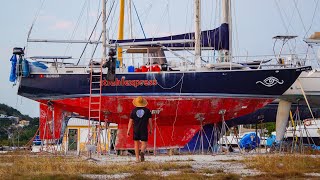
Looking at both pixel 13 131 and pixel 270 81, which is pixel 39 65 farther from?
pixel 13 131

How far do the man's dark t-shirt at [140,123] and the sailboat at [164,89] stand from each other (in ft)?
34.6

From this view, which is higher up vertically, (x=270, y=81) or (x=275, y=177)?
(x=270, y=81)

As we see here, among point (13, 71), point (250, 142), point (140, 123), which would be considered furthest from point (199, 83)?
point (140, 123)

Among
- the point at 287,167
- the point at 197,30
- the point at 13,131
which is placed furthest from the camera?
the point at 13,131

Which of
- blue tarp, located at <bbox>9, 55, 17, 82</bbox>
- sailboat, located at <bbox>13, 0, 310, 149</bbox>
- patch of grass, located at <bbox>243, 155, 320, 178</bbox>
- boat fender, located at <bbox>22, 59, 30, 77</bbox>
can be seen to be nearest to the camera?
patch of grass, located at <bbox>243, 155, 320, 178</bbox>

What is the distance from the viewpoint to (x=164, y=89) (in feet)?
89.6

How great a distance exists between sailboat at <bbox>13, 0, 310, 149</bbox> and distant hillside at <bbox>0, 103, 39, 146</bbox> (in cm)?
670

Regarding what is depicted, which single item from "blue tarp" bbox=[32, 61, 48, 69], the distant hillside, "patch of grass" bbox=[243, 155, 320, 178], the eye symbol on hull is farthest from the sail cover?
"patch of grass" bbox=[243, 155, 320, 178]

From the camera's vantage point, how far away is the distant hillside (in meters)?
47.0

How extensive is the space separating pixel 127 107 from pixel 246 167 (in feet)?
48.7

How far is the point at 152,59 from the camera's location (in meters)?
29.3

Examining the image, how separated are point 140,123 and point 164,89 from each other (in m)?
10.9

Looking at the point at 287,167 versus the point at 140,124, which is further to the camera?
the point at 140,124

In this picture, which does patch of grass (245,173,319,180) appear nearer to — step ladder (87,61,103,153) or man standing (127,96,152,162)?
man standing (127,96,152,162)
